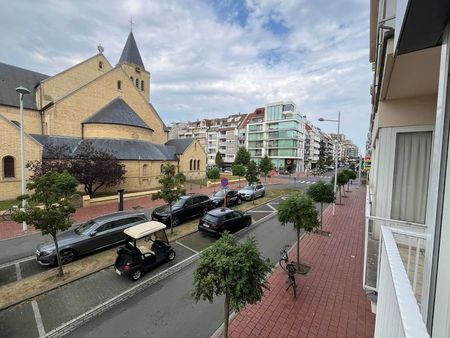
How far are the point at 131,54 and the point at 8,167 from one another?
2823 cm

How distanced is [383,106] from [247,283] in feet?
17.5

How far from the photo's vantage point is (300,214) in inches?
336

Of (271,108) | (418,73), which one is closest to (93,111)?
(418,73)

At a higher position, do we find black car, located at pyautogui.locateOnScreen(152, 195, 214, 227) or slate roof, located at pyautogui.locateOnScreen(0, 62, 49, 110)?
slate roof, located at pyautogui.locateOnScreen(0, 62, 49, 110)

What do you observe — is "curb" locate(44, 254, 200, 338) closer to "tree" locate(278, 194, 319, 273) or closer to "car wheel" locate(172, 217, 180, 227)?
"tree" locate(278, 194, 319, 273)

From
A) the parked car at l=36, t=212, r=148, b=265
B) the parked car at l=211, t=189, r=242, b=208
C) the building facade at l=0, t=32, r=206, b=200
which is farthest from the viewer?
the building facade at l=0, t=32, r=206, b=200

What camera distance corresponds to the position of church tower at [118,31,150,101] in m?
38.5

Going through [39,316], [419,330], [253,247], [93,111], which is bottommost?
[39,316]

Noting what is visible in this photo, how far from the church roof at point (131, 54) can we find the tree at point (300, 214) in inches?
1597

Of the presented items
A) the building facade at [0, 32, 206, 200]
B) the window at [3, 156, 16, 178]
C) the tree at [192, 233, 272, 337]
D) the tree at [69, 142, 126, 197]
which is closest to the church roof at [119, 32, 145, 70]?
the building facade at [0, 32, 206, 200]

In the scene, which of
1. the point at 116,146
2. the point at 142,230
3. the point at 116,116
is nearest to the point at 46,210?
the point at 142,230

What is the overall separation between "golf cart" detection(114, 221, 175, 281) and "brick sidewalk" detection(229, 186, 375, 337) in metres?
3.98

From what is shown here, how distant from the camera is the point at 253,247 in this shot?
16.6 feet

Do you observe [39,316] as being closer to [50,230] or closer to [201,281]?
[50,230]
